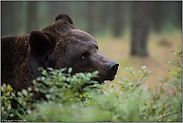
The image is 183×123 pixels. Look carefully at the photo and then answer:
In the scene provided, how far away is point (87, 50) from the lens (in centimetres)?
284

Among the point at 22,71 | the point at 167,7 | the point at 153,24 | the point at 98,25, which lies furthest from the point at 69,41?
the point at 98,25

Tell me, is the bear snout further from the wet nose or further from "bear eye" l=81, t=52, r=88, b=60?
"bear eye" l=81, t=52, r=88, b=60

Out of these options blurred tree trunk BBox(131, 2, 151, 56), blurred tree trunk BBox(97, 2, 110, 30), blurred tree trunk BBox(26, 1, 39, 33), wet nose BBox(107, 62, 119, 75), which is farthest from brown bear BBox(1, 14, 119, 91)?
blurred tree trunk BBox(97, 2, 110, 30)

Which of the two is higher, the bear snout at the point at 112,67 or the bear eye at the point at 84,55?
the bear eye at the point at 84,55

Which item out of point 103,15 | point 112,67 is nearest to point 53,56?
point 112,67

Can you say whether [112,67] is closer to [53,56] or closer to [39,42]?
[53,56]

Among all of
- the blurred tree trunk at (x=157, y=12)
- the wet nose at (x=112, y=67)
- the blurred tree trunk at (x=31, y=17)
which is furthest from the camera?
the blurred tree trunk at (x=157, y=12)

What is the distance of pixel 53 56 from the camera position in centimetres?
289

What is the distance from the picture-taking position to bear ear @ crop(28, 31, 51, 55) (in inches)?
110

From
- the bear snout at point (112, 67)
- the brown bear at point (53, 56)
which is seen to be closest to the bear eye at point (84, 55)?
the brown bear at point (53, 56)

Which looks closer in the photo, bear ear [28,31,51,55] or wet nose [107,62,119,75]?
wet nose [107,62,119,75]

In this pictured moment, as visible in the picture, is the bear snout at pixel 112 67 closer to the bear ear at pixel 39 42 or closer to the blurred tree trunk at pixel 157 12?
the bear ear at pixel 39 42

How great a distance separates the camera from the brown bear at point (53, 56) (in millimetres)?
2779

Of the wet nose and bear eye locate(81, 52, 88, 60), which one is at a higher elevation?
bear eye locate(81, 52, 88, 60)
